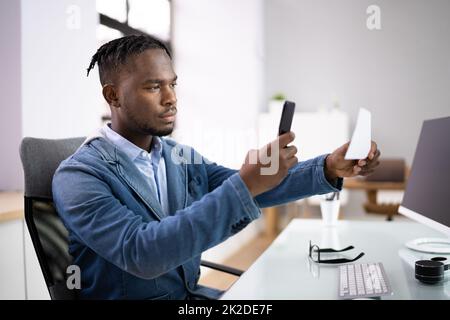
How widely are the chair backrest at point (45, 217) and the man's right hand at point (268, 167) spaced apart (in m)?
0.43

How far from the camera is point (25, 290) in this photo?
1.33 m

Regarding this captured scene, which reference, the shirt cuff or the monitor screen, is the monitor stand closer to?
the monitor screen

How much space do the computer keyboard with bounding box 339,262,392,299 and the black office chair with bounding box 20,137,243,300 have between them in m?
0.51

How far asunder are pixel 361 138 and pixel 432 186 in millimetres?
289

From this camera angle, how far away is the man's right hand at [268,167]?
2.35 feet

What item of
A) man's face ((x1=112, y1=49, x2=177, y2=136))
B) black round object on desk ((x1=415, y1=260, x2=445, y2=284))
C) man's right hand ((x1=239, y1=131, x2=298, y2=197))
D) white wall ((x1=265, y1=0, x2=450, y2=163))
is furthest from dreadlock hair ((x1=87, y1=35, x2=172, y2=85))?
white wall ((x1=265, y1=0, x2=450, y2=163))

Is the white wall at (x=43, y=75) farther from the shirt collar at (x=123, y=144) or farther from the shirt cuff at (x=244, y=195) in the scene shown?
the shirt cuff at (x=244, y=195)

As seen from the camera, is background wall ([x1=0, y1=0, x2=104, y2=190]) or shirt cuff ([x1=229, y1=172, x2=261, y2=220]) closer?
shirt cuff ([x1=229, y1=172, x2=261, y2=220])

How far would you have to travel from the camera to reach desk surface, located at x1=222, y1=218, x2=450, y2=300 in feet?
2.71

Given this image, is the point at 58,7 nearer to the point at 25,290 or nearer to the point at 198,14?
the point at 25,290

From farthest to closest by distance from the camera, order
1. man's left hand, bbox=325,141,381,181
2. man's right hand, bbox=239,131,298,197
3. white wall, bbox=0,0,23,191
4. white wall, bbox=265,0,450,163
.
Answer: white wall, bbox=265,0,450,163 → white wall, bbox=0,0,23,191 → man's left hand, bbox=325,141,381,181 → man's right hand, bbox=239,131,298,197

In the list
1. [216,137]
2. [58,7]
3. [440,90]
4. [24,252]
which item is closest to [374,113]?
[440,90]

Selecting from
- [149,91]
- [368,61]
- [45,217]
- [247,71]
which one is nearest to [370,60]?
[368,61]

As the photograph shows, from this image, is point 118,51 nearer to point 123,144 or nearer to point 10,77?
point 123,144
